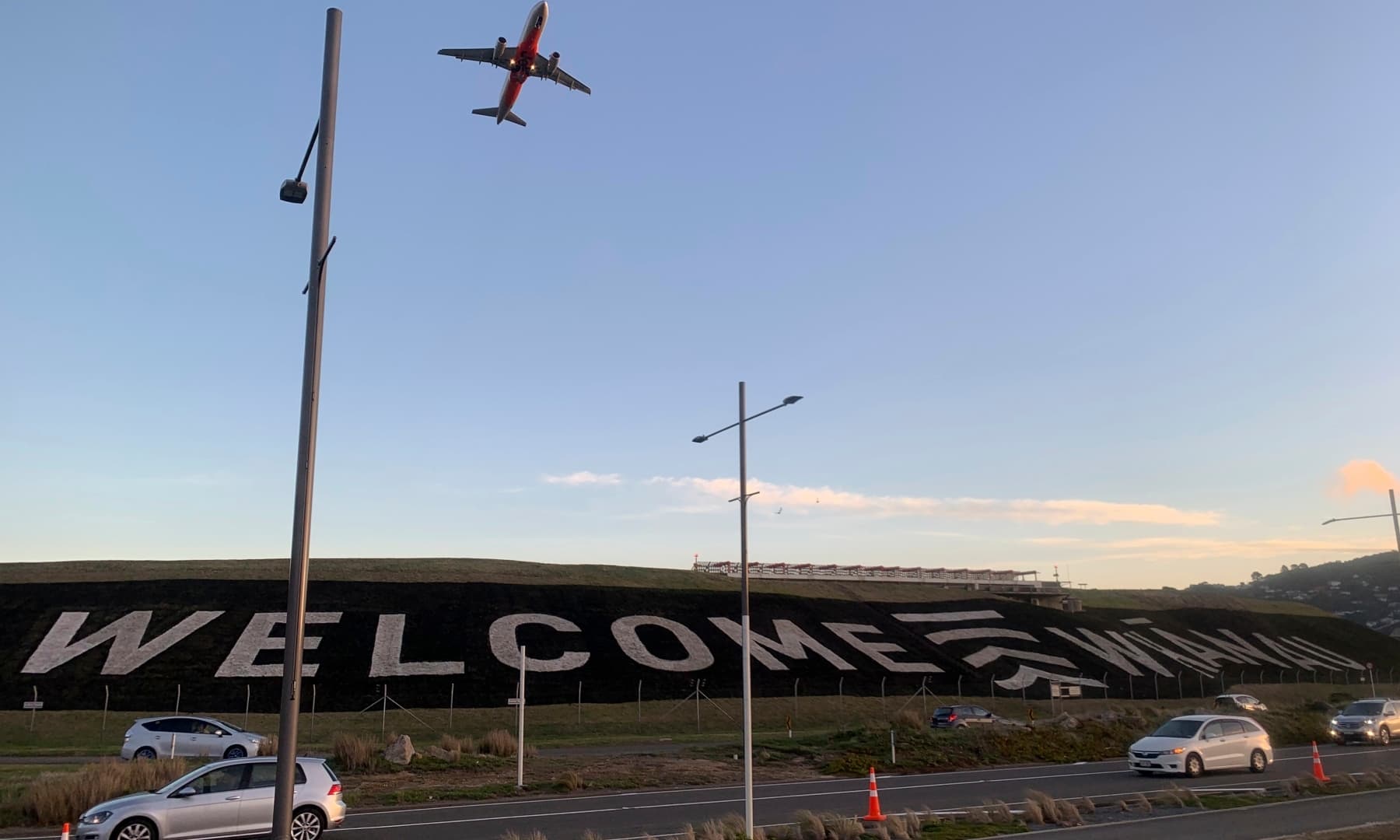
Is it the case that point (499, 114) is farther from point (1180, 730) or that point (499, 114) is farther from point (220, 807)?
point (1180, 730)

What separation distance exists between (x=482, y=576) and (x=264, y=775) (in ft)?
161

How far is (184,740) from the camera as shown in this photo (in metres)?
30.9

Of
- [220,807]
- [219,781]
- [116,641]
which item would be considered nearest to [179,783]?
[219,781]

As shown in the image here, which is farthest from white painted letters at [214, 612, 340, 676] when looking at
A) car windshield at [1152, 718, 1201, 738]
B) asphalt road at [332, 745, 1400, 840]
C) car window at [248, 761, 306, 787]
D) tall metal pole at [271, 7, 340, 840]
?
tall metal pole at [271, 7, 340, 840]

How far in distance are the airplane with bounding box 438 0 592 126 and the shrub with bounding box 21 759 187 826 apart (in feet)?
66.3

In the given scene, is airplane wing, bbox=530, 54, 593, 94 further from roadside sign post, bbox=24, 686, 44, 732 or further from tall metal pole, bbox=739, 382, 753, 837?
roadside sign post, bbox=24, 686, 44, 732

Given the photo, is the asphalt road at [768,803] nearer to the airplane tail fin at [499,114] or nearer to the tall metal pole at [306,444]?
the tall metal pole at [306,444]

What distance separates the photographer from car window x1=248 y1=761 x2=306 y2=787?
56.7ft

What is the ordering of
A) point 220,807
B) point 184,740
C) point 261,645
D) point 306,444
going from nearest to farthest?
point 306,444 → point 220,807 → point 184,740 → point 261,645

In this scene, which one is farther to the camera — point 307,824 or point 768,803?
point 768,803

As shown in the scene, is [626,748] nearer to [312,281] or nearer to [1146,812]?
[1146,812]

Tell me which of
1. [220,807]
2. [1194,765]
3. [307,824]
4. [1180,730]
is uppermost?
[220,807]

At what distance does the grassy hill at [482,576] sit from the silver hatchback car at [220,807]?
45820 millimetres

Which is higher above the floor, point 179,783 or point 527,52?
point 527,52
